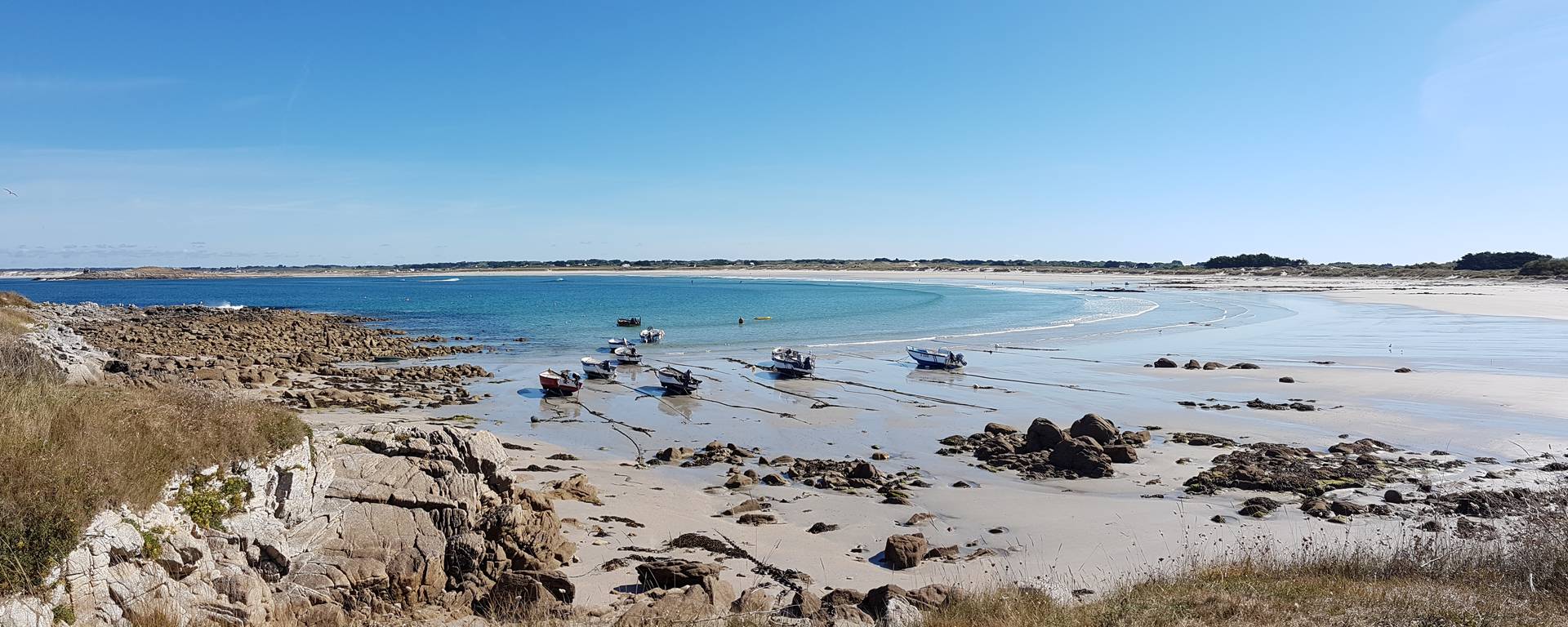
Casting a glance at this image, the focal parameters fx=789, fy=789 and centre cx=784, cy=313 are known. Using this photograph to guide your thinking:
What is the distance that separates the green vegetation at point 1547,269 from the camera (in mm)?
89062

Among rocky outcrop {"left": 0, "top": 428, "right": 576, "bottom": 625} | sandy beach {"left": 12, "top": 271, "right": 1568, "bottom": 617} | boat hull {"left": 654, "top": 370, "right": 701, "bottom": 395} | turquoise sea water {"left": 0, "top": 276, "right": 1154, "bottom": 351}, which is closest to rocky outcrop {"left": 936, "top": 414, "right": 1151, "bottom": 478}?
sandy beach {"left": 12, "top": 271, "right": 1568, "bottom": 617}

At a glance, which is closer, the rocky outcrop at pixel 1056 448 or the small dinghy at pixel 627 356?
the rocky outcrop at pixel 1056 448

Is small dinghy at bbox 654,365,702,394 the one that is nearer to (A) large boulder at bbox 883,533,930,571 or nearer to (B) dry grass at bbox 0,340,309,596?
(A) large boulder at bbox 883,533,930,571

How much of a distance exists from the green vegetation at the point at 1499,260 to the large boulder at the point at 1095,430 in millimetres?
132798

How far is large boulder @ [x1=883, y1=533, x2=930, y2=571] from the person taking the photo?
1070 centimetres

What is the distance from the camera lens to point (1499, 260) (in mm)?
116375

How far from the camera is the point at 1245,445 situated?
17.5 metres

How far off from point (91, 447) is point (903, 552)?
8.84 metres

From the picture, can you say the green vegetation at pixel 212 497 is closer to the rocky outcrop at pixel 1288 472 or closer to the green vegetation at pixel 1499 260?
the rocky outcrop at pixel 1288 472

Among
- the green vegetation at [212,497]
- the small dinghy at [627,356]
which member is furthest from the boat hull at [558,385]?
the green vegetation at [212,497]

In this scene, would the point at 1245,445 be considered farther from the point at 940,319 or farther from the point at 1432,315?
the point at 1432,315

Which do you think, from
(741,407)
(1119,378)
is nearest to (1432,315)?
(1119,378)

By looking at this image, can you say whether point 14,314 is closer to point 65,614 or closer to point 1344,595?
point 65,614

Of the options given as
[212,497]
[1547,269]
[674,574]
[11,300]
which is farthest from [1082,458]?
[1547,269]
